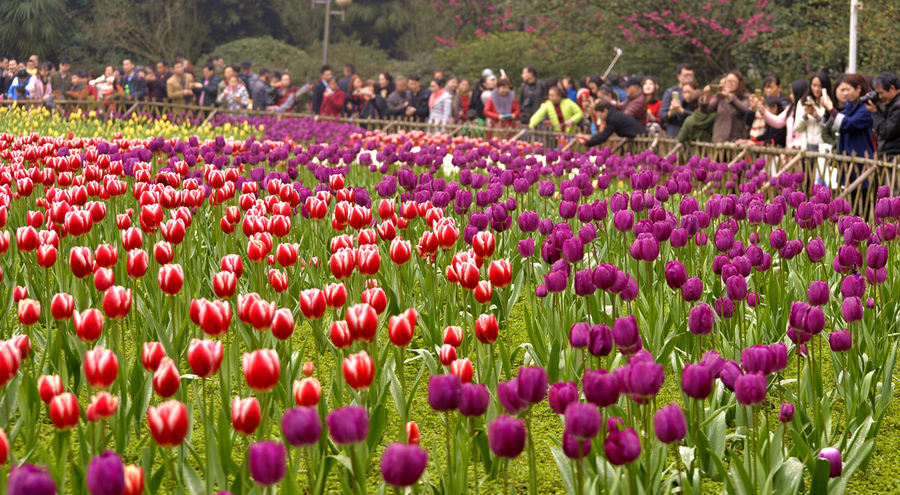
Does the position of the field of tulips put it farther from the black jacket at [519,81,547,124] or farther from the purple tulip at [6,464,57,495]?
the black jacket at [519,81,547,124]

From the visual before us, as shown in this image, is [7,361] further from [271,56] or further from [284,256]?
[271,56]

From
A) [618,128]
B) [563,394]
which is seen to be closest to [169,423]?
[563,394]

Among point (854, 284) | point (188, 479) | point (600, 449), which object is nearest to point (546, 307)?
point (854, 284)

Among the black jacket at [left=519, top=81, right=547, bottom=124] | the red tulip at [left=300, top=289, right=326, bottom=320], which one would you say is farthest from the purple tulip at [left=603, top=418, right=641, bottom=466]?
the black jacket at [left=519, top=81, right=547, bottom=124]

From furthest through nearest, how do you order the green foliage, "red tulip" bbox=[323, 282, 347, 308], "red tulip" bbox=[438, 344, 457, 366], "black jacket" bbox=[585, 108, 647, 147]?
the green foliage → "black jacket" bbox=[585, 108, 647, 147] → "red tulip" bbox=[323, 282, 347, 308] → "red tulip" bbox=[438, 344, 457, 366]

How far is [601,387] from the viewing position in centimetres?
225

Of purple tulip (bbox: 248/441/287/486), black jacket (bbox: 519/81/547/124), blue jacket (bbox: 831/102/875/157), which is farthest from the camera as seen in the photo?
black jacket (bbox: 519/81/547/124)

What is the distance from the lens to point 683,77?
13578 mm

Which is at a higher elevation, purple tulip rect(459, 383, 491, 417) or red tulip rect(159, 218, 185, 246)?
red tulip rect(159, 218, 185, 246)

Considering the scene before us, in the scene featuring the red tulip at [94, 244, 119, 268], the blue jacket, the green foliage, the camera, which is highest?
the green foliage

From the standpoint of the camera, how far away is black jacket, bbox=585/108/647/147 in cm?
1246

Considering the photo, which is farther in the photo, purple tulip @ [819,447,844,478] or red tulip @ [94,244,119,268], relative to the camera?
red tulip @ [94,244,119,268]

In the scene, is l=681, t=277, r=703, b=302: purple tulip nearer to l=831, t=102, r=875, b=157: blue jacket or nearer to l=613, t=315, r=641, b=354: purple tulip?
l=613, t=315, r=641, b=354: purple tulip

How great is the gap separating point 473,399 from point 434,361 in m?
1.63
